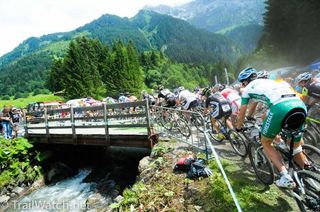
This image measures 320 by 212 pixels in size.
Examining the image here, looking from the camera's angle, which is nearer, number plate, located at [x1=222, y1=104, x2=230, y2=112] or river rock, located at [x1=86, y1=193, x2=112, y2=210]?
number plate, located at [x1=222, y1=104, x2=230, y2=112]

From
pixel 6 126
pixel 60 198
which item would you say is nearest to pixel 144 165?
pixel 60 198

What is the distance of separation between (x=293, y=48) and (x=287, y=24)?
3.76 metres

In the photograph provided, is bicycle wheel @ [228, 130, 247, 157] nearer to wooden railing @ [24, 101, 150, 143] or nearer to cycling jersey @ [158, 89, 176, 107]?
wooden railing @ [24, 101, 150, 143]

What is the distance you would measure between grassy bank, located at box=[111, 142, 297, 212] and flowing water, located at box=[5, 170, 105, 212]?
12.4 feet

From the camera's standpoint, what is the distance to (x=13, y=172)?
15.1m

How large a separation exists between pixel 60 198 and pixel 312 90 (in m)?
10.3

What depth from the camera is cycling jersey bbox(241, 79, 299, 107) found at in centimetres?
470

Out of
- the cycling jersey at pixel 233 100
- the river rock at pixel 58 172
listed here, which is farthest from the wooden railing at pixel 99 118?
the cycling jersey at pixel 233 100

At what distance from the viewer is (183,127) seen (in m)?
11.7

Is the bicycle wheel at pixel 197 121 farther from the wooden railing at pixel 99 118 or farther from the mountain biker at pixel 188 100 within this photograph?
the wooden railing at pixel 99 118

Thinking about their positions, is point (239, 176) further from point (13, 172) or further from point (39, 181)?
point (13, 172)

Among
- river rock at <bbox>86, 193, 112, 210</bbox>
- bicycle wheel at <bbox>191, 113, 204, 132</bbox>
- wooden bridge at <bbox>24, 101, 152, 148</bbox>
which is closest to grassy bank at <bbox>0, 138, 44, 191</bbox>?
wooden bridge at <bbox>24, 101, 152, 148</bbox>

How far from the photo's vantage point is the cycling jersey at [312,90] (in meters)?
8.16

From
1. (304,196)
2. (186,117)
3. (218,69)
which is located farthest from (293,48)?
(218,69)
